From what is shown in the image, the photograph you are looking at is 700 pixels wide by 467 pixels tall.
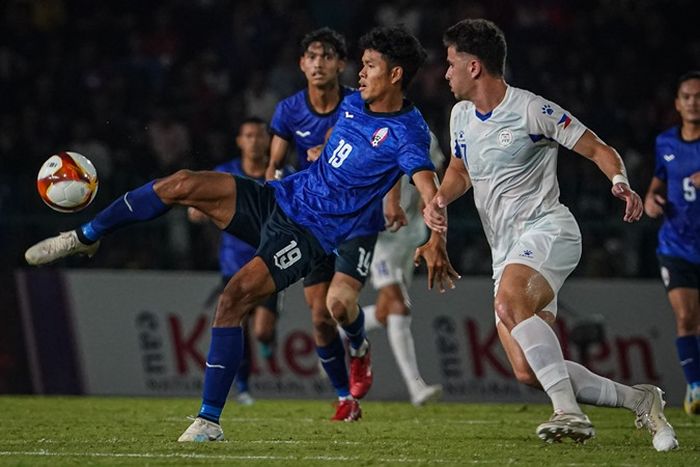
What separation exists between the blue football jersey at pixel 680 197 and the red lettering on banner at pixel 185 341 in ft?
16.4

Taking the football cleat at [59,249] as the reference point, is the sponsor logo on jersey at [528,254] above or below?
below

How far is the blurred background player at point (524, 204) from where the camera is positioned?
273 inches

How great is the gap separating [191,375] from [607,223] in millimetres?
4696

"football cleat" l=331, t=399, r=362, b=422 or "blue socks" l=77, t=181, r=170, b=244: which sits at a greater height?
"blue socks" l=77, t=181, r=170, b=244

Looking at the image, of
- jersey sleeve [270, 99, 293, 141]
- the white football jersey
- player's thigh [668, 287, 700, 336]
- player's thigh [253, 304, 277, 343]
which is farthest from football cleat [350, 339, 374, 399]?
player's thigh [668, 287, 700, 336]

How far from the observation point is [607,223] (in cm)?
1401

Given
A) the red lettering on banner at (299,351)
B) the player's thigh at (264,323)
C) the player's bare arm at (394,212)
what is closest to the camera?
the player's bare arm at (394,212)

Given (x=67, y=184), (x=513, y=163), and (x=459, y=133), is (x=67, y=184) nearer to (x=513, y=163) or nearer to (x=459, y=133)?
(x=459, y=133)

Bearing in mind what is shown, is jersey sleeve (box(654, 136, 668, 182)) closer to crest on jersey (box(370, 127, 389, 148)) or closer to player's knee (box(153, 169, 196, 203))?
crest on jersey (box(370, 127, 389, 148))

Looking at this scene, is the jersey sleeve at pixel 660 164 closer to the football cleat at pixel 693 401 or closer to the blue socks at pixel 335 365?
the football cleat at pixel 693 401

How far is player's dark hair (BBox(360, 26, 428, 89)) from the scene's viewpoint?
8117 millimetres

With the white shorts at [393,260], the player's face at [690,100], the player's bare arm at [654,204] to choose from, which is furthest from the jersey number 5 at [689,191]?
the white shorts at [393,260]

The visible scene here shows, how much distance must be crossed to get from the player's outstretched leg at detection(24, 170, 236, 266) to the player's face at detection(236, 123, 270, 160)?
481cm

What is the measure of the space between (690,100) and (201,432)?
559 cm
